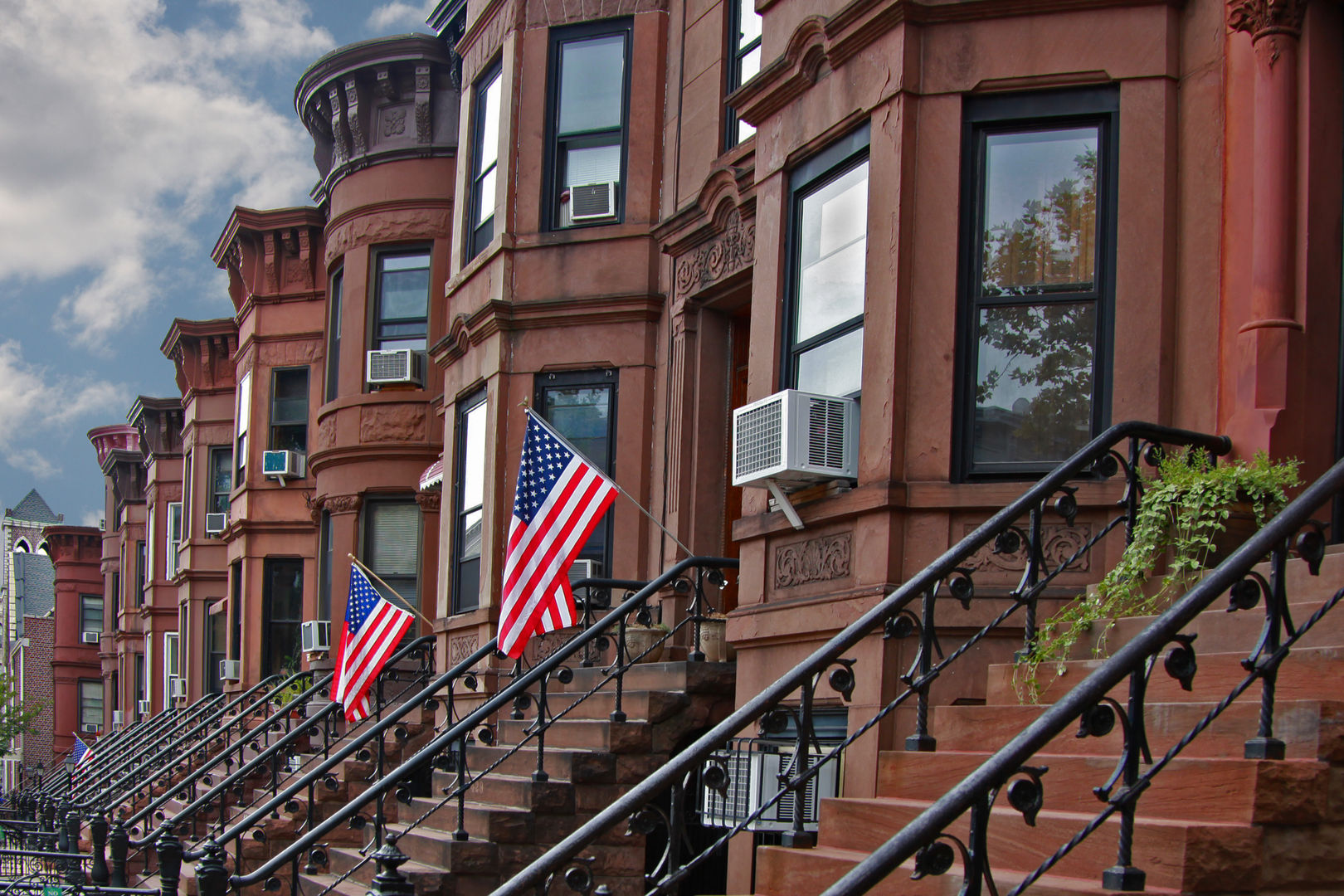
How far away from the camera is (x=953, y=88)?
8008mm

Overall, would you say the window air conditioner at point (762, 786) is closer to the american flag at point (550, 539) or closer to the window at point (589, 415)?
the american flag at point (550, 539)

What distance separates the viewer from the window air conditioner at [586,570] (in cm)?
1248

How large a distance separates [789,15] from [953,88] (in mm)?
1709

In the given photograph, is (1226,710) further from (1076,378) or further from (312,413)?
(312,413)

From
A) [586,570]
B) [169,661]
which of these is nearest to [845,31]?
→ [586,570]

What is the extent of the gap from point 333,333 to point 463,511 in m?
6.12

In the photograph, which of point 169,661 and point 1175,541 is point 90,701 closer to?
point 169,661

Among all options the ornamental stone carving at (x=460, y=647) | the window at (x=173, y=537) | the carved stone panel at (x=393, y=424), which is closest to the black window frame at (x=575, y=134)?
the ornamental stone carving at (x=460, y=647)

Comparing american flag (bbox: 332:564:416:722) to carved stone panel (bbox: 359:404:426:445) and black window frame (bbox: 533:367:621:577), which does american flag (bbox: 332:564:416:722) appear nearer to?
black window frame (bbox: 533:367:621:577)

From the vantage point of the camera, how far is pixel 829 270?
28.6ft

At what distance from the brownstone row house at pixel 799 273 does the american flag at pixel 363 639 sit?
105 cm

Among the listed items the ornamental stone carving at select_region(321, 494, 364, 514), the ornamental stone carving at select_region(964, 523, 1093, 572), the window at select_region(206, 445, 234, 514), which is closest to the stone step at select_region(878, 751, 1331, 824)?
the ornamental stone carving at select_region(964, 523, 1093, 572)

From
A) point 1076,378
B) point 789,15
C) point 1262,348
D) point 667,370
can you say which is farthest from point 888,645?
point 667,370

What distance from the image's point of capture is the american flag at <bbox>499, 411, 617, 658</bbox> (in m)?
9.62
